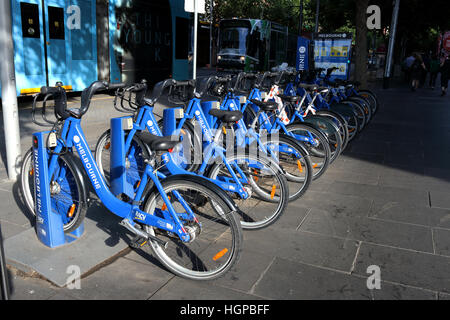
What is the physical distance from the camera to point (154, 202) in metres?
2.93

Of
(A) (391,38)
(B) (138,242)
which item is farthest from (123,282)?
(A) (391,38)

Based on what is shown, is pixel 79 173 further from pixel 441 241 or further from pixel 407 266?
pixel 441 241

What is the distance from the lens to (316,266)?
321 cm

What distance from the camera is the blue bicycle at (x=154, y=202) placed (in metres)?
2.78

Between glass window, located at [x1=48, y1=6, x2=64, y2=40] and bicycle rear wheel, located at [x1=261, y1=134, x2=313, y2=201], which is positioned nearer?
bicycle rear wheel, located at [x1=261, y1=134, x2=313, y2=201]

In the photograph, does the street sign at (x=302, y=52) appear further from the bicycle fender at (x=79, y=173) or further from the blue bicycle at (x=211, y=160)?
the bicycle fender at (x=79, y=173)

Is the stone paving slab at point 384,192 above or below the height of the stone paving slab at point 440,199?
below

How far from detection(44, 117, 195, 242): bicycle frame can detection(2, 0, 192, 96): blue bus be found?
7.03 metres

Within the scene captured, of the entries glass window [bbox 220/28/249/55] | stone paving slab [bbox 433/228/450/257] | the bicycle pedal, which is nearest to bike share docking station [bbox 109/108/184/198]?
the bicycle pedal

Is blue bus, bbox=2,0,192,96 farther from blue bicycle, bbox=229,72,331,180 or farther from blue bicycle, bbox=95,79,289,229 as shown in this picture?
blue bicycle, bbox=229,72,331,180

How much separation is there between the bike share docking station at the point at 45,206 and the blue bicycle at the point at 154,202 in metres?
0.05

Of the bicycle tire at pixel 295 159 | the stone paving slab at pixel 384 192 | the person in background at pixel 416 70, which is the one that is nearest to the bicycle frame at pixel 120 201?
the bicycle tire at pixel 295 159

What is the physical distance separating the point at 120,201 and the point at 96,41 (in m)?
9.24

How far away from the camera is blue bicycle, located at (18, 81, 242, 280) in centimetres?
278
